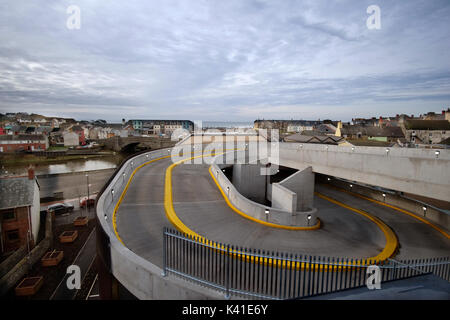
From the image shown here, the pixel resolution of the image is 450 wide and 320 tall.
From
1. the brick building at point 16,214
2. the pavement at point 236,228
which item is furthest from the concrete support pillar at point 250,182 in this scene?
the brick building at point 16,214

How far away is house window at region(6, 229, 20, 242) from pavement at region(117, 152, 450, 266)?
1199 cm

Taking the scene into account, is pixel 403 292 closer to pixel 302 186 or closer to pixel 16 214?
pixel 302 186

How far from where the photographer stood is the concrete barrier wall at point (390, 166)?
10031 mm

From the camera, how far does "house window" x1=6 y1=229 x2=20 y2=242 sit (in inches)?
752

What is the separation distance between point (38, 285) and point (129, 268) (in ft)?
47.9

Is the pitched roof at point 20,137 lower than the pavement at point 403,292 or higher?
higher

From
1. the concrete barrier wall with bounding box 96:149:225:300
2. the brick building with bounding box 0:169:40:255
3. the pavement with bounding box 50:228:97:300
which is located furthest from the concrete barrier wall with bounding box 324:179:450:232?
the brick building with bounding box 0:169:40:255

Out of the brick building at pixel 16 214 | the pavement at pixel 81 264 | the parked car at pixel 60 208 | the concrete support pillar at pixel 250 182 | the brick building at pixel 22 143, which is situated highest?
the brick building at pixel 22 143

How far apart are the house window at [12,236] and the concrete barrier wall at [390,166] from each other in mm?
22856

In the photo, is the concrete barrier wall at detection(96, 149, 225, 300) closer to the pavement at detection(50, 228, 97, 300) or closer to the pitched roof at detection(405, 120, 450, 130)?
the pavement at detection(50, 228, 97, 300)

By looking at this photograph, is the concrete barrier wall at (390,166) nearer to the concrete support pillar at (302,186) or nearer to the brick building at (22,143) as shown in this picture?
the concrete support pillar at (302,186)

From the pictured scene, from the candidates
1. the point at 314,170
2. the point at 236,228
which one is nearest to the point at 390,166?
the point at 314,170
